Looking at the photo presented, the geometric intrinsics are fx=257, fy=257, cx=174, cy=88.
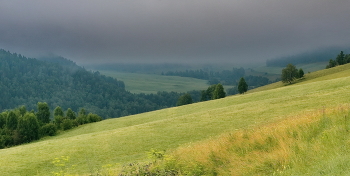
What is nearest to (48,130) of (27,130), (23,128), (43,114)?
(27,130)

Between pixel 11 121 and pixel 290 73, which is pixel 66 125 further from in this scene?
pixel 290 73

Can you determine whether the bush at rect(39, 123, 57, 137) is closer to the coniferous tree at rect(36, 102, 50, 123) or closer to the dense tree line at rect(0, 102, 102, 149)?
the dense tree line at rect(0, 102, 102, 149)

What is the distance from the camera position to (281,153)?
10836 mm

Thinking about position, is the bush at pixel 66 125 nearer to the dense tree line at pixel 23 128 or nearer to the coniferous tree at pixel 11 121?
the dense tree line at pixel 23 128

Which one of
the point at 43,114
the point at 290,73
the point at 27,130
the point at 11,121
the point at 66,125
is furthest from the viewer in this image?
the point at 290,73

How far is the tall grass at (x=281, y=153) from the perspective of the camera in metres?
9.21

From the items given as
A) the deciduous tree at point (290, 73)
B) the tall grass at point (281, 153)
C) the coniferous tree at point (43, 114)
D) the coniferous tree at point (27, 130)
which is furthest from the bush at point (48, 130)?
the deciduous tree at point (290, 73)

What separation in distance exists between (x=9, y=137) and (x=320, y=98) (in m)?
75.3

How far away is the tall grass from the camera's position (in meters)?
9.21

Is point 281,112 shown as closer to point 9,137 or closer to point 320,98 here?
point 320,98

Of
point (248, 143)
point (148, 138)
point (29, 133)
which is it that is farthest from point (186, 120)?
point (29, 133)

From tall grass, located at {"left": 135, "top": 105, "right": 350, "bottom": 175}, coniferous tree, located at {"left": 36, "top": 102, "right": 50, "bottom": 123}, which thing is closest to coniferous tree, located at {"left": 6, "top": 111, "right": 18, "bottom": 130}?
coniferous tree, located at {"left": 36, "top": 102, "right": 50, "bottom": 123}

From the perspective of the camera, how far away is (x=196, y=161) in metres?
12.7

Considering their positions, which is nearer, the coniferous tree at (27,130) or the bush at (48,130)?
the coniferous tree at (27,130)
